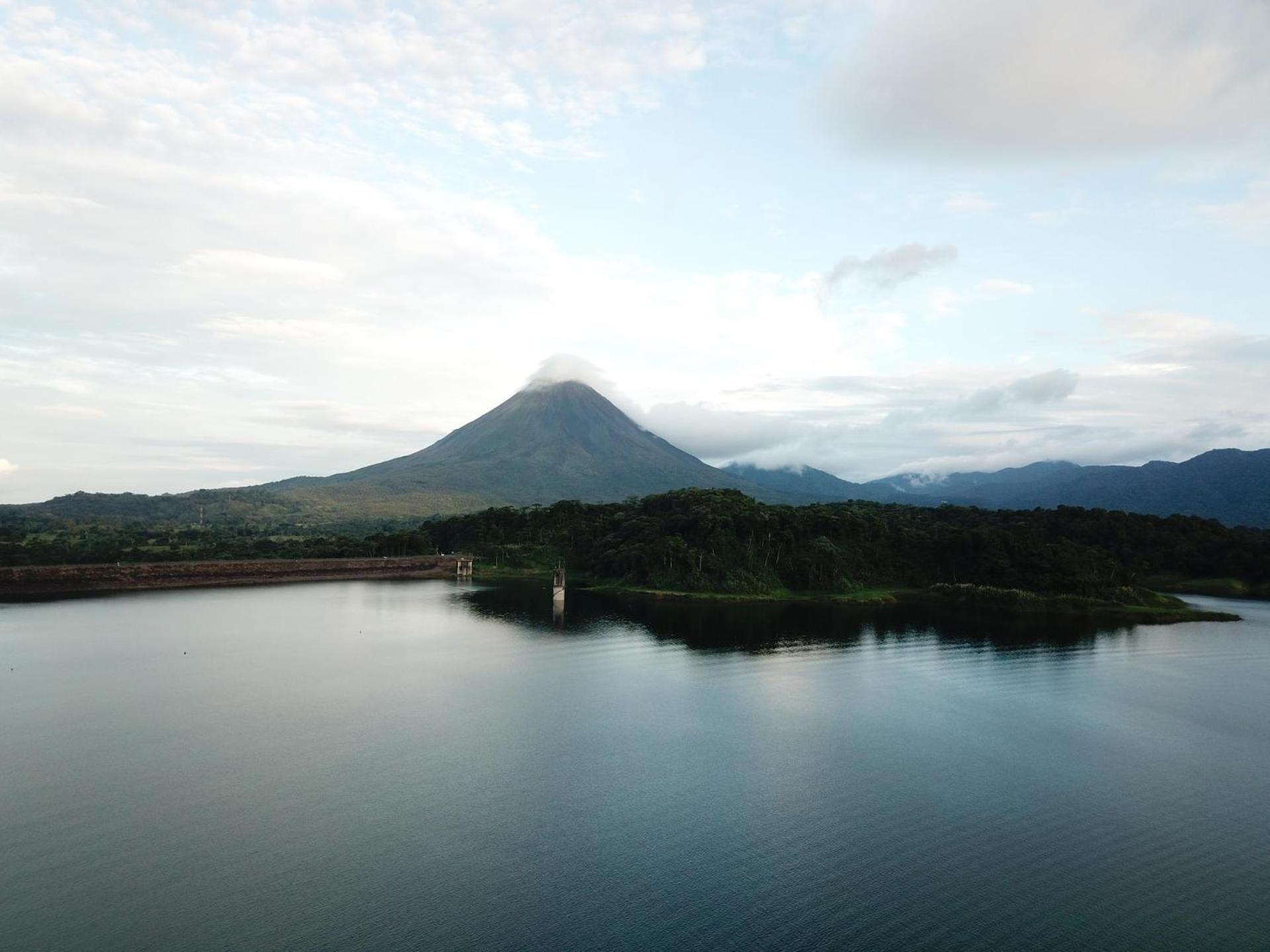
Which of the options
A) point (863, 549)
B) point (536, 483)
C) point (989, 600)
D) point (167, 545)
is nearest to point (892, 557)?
point (863, 549)

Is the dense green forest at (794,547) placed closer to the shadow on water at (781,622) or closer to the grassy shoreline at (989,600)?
the grassy shoreline at (989,600)

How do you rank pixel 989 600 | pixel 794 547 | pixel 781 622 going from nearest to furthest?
pixel 781 622
pixel 989 600
pixel 794 547

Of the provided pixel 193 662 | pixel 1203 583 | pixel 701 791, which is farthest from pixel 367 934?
pixel 1203 583

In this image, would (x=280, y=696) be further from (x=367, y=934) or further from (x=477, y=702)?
(x=367, y=934)

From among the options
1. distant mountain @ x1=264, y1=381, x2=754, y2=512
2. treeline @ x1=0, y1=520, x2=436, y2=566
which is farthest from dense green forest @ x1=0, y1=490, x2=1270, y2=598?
distant mountain @ x1=264, y1=381, x2=754, y2=512

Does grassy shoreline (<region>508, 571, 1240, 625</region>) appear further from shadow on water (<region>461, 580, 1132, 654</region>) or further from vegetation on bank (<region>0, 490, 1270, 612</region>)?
shadow on water (<region>461, 580, 1132, 654</region>)

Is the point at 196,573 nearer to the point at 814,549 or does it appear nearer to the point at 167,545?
the point at 167,545
